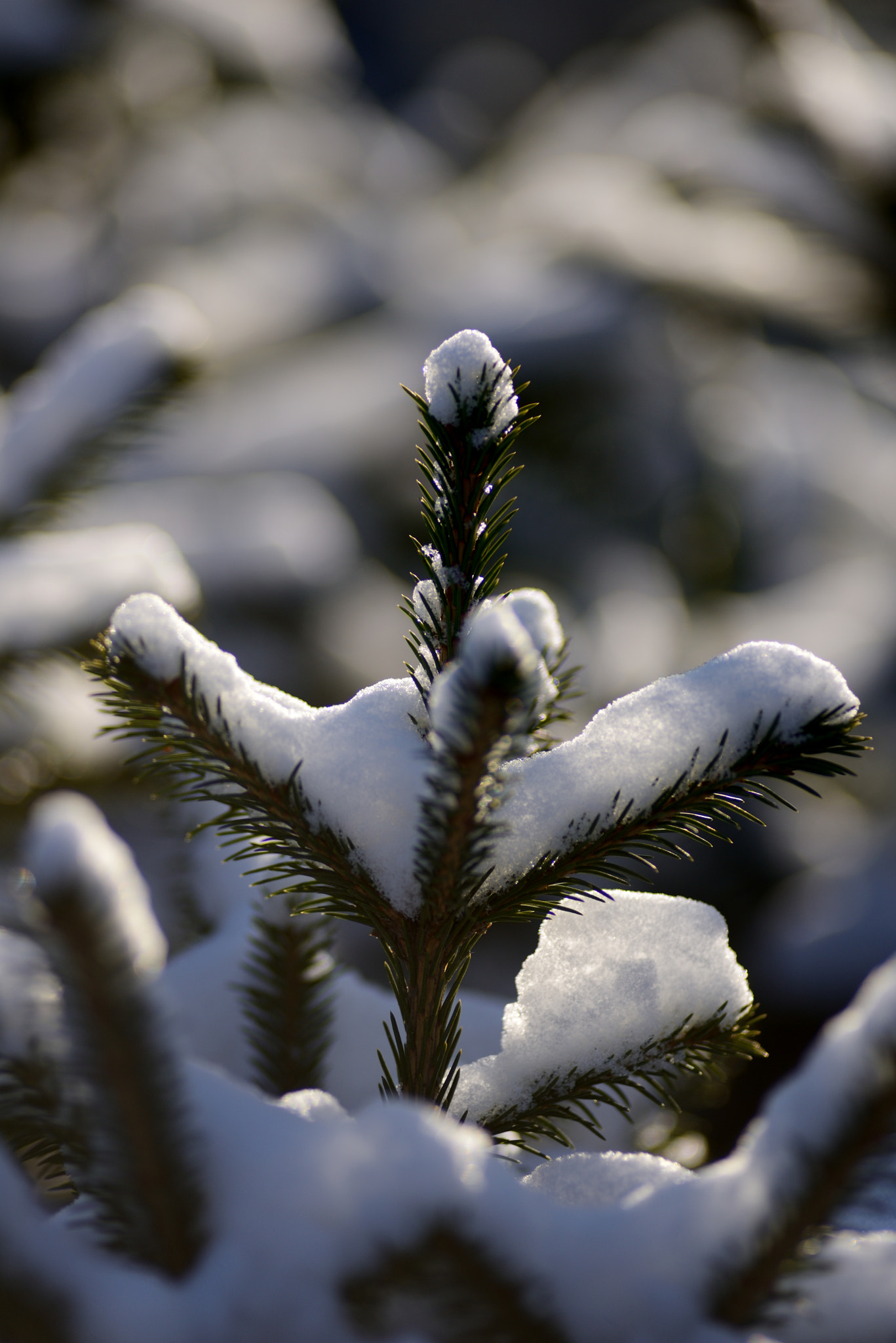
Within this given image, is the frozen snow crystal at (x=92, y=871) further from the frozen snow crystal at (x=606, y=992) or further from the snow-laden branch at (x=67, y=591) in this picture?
the snow-laden branch at (x=67, y=591)

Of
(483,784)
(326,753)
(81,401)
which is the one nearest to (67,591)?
(81,401)

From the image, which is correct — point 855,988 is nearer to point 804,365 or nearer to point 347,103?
point 804,365

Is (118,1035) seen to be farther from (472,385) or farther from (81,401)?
(81,401)

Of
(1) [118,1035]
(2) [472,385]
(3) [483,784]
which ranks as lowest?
(1) [118,1035]

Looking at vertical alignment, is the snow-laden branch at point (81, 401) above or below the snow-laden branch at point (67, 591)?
above

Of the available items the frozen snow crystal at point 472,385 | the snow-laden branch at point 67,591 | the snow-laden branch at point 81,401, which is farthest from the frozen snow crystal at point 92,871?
the snow-laden branch at point 81,401

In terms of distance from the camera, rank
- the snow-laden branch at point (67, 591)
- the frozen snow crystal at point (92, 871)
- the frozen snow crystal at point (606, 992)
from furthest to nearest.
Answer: the snow-laden branch at point (67, 591) < the frozen snow crystal at point (606, 992) < the frozen snow crystal at point (92, 871)
